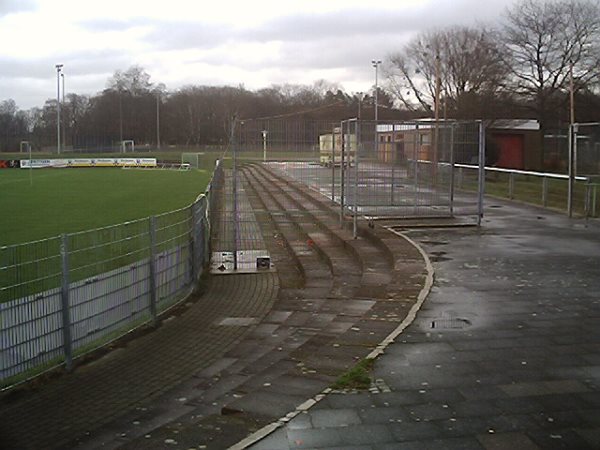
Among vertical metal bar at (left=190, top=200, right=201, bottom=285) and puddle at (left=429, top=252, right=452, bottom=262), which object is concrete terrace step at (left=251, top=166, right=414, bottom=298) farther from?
vertical metal bar at (left=190, top=200, right=201, bottom=285)

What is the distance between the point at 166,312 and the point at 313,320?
2088 millimetres

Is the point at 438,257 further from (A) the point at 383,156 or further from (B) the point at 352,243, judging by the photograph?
(A) the point at 383,156

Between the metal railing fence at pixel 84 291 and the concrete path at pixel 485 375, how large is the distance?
9.58 feet

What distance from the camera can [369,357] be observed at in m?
6.74

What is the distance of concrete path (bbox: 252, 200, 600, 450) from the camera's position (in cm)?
490

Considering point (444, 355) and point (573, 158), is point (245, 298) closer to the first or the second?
point (444, 355)

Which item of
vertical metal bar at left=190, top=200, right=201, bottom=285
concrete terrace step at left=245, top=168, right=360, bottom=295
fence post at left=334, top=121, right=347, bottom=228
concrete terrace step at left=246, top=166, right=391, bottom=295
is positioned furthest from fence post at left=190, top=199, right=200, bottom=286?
fence post at left=334, top=121, right=347, bottom=228

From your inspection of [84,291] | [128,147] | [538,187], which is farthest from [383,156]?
[128,147]

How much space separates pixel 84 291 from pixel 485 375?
4.17m

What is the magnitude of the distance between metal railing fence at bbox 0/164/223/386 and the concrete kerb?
2.74 metres

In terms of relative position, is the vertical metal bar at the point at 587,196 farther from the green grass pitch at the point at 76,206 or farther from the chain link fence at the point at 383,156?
the green grass pitch at the point at 76,206

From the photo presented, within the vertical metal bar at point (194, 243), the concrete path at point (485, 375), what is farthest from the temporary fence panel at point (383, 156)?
the concrete path at point (485, 375)

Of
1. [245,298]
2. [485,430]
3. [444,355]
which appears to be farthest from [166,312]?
[485,430]

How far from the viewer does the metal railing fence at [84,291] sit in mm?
6555
